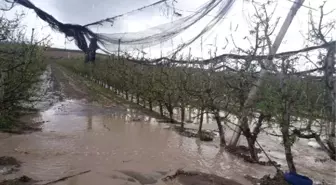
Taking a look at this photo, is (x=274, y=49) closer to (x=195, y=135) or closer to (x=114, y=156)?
(x=114, y=156)

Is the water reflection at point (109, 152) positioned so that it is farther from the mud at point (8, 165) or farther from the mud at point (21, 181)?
the mud at point (21, 181)

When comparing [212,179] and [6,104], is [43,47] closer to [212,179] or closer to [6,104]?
[6,104]

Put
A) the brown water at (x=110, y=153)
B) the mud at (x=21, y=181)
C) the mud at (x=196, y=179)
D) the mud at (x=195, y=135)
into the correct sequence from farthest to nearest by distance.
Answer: the mud at (x=195, y=135)
the brown water at (x=110, y=153)
the mud at (x=196, y=179)
the mud at (x=21, y=181)

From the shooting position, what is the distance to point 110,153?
977 cm

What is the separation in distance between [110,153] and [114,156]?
1.12 feet

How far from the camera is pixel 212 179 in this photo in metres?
7.93

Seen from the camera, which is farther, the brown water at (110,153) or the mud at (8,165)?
the brown water at (110,153)

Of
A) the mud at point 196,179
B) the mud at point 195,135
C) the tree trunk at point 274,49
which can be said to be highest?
the tree trunk at point 274,49

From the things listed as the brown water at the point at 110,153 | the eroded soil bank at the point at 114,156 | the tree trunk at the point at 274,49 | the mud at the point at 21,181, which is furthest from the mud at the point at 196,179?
the mud at the point at 21,181

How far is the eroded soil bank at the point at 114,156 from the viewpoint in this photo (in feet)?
25.2

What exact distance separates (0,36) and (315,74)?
6.16 m

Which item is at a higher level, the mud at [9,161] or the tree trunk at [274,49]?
the tree trunk at [274,49]

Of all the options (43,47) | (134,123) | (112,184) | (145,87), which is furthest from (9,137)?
(145,87)

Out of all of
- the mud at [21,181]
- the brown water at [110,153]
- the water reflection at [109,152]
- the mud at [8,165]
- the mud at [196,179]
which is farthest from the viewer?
the water reflection at [109,152]
